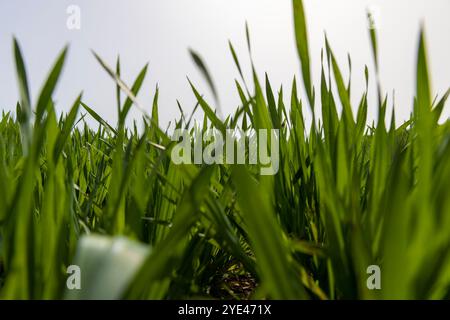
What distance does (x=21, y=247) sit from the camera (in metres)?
0.32

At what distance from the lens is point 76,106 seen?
1.66 ft

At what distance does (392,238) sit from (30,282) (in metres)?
0.30

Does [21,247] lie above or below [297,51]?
below

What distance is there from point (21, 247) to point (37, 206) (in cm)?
41

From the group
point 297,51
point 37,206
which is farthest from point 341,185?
point 37,206

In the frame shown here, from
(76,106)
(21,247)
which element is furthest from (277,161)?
(21,247)

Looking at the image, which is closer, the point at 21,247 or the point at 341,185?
the point at 21,247
